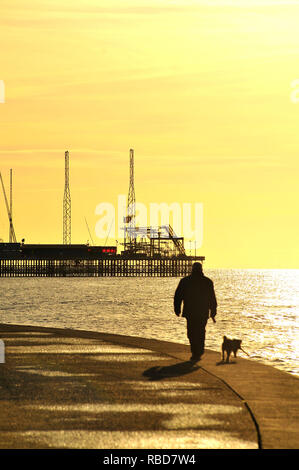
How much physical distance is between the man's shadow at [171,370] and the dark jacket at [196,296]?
95 centimetres

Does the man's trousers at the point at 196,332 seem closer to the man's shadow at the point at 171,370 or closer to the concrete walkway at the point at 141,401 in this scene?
the concrete walkway at the point at 141,401

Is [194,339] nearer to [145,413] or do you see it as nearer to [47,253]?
[145,413]

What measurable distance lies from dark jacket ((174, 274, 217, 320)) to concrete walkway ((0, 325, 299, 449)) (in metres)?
0.96

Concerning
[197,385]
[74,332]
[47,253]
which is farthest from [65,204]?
[197,385]

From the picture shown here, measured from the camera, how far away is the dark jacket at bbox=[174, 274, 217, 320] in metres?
16.2

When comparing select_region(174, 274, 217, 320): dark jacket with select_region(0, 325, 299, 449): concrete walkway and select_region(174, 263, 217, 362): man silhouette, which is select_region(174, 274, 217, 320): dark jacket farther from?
select_region(0, 325, 299, 449): concrete walkway

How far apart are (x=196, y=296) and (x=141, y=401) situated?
181 inches

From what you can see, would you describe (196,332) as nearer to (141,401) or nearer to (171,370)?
(171,370)

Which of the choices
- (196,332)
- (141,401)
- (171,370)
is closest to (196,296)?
(196,332)

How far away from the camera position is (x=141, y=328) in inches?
1710

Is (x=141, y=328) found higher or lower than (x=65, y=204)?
lower

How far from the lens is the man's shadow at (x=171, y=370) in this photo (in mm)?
14453

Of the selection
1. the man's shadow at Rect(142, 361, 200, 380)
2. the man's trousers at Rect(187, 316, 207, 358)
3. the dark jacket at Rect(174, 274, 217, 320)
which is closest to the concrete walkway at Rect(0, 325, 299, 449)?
the man's shadow at Rect(142, 361, 200, 380)
